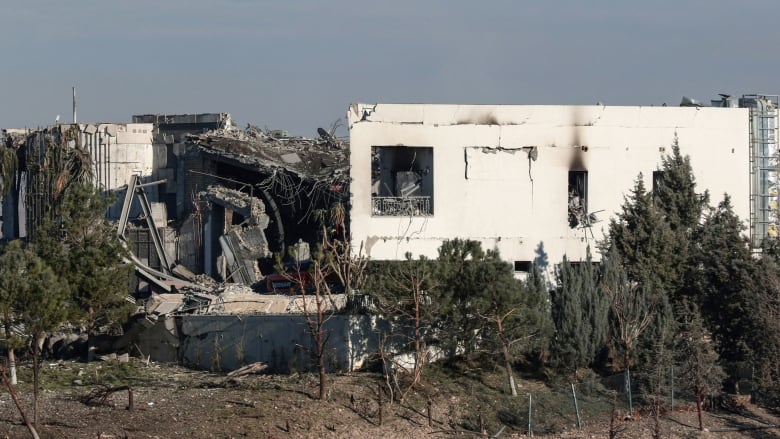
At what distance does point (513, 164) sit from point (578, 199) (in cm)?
209

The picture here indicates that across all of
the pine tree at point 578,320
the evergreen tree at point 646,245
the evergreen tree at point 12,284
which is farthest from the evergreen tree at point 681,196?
the evergreen tree at point 12,284

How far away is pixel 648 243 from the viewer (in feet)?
94.2

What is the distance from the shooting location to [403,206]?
31469 mm

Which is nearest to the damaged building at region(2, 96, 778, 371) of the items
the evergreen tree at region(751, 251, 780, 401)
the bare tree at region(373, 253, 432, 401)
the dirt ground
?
the bare tree at region(373, 253, 432, 401)

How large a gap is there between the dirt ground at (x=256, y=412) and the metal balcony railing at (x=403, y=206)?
667 centimetres

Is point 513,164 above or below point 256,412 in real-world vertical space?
above

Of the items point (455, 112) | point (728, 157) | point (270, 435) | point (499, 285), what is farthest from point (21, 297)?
point (728, 157)

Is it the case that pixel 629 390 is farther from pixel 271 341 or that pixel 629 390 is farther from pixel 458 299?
pixel 271 341

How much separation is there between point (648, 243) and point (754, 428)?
17.9 feet

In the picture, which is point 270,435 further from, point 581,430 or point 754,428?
point 754,428

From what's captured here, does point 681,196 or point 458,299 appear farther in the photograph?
point 681,196

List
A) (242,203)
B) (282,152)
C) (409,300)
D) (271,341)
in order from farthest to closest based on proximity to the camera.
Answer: (282,152) → (242,203) → (271,341) → (409,300)

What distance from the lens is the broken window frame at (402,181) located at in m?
31.5

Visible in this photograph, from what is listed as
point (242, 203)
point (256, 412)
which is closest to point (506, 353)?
point (256, 412)
